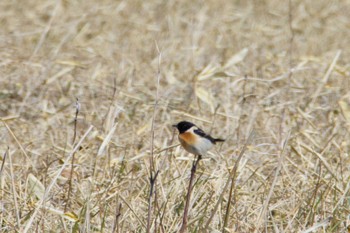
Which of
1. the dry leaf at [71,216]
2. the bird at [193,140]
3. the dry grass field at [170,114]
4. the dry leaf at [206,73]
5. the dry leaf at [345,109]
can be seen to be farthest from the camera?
the dry leaf at [206,73]

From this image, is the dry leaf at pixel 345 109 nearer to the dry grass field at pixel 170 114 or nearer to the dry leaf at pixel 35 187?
the dry grass field at pixel 170 114

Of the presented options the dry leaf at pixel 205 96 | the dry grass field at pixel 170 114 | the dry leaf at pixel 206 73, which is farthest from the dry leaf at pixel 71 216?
the dry leaf at pixel 206 73

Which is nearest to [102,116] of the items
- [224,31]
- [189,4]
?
[224,31]

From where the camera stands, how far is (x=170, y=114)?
5352mm

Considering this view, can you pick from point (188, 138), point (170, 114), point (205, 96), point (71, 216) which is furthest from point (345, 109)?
point (71, 216)

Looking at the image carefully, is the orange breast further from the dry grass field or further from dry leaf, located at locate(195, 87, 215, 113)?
dry leaf, located at locate(195, 87, 215, 113)

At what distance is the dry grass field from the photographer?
3.67m

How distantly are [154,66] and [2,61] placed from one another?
129cm

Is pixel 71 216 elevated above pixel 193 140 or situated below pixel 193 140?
below

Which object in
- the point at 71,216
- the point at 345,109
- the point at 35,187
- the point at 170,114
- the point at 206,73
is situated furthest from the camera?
the point at 206,73

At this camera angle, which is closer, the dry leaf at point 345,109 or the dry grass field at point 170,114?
the dry grass field at point 170,114

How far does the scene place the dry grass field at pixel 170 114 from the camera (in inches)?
144

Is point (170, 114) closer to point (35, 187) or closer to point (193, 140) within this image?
point (35, 187)

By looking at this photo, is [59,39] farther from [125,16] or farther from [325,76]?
[325,76]
